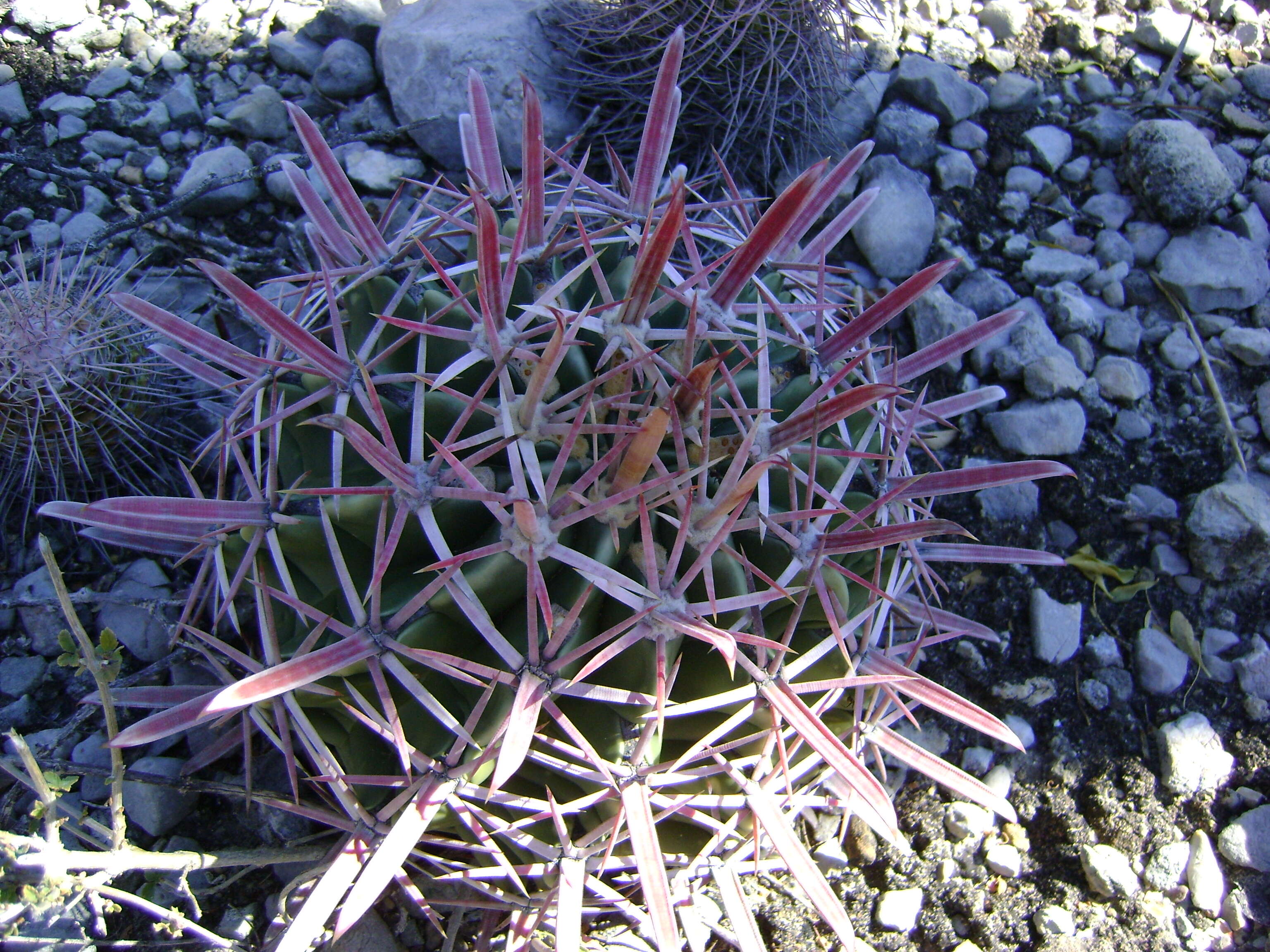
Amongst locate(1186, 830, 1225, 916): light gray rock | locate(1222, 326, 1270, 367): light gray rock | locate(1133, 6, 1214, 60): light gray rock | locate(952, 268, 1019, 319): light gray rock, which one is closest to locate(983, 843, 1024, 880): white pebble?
locate(1186, 830, 1225, 916): light gray rock

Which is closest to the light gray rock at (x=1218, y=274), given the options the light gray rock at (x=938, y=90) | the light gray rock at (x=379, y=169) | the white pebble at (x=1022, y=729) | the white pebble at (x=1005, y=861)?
the light gray rock at (x=938, y=90)

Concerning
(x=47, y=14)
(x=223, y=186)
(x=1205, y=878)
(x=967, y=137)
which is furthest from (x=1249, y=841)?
(x=47, y=14)

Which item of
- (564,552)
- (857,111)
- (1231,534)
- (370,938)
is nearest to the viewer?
(564,552)

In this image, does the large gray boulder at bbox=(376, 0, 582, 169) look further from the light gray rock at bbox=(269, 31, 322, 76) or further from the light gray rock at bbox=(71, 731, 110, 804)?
the light gray rock at bbox=(71, 731, 110, 804)

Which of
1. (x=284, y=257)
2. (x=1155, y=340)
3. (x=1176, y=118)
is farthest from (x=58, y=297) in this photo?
(x=1176, y=118)

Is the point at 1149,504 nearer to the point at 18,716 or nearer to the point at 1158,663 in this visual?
the point at 1158,663
